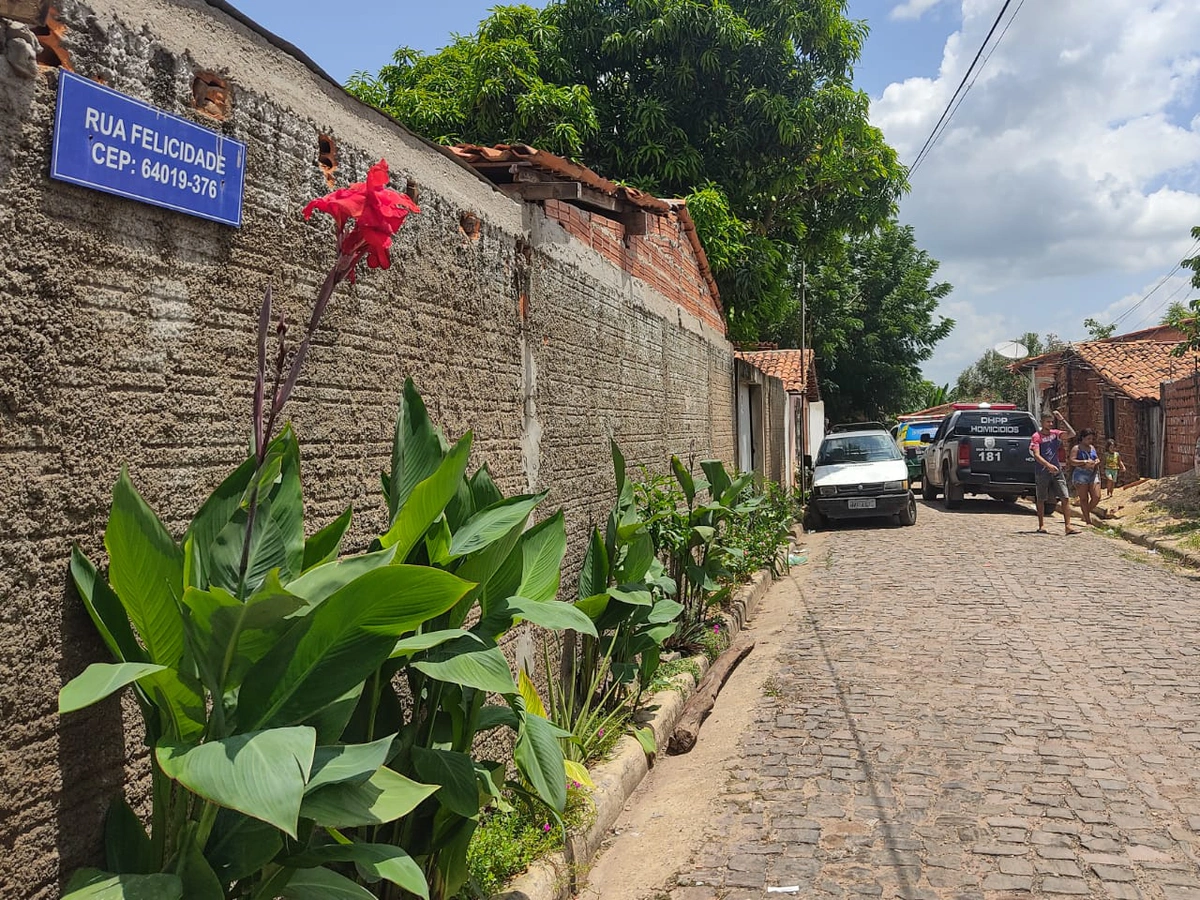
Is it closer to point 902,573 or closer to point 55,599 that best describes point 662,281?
point 902,573

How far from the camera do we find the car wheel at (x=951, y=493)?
18391 mm

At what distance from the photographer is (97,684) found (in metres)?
1.76

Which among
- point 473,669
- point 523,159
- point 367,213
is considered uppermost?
point 523,159

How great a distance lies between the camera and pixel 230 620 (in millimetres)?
1808

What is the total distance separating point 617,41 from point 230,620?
14568 mm

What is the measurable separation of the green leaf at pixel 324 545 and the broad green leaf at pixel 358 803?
1.97 feet

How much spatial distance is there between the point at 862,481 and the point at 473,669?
13606mm

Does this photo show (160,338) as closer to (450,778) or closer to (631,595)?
(450,778)

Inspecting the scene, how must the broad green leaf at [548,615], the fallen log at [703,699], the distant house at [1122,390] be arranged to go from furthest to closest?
the distant house at [1122,390], the fallen log at [703,699], the broad green leaf at [548,615]

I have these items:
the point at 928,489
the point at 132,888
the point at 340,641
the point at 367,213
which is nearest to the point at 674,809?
the point at 340,641

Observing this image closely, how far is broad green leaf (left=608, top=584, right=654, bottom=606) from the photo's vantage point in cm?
455

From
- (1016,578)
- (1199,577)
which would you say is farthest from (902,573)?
(1199,577)

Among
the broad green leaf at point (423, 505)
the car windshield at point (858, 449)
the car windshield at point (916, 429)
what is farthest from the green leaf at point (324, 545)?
the car windshield at point (916, 429)

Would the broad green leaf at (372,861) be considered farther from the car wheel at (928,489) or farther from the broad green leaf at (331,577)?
the car wheel at (928,489)
